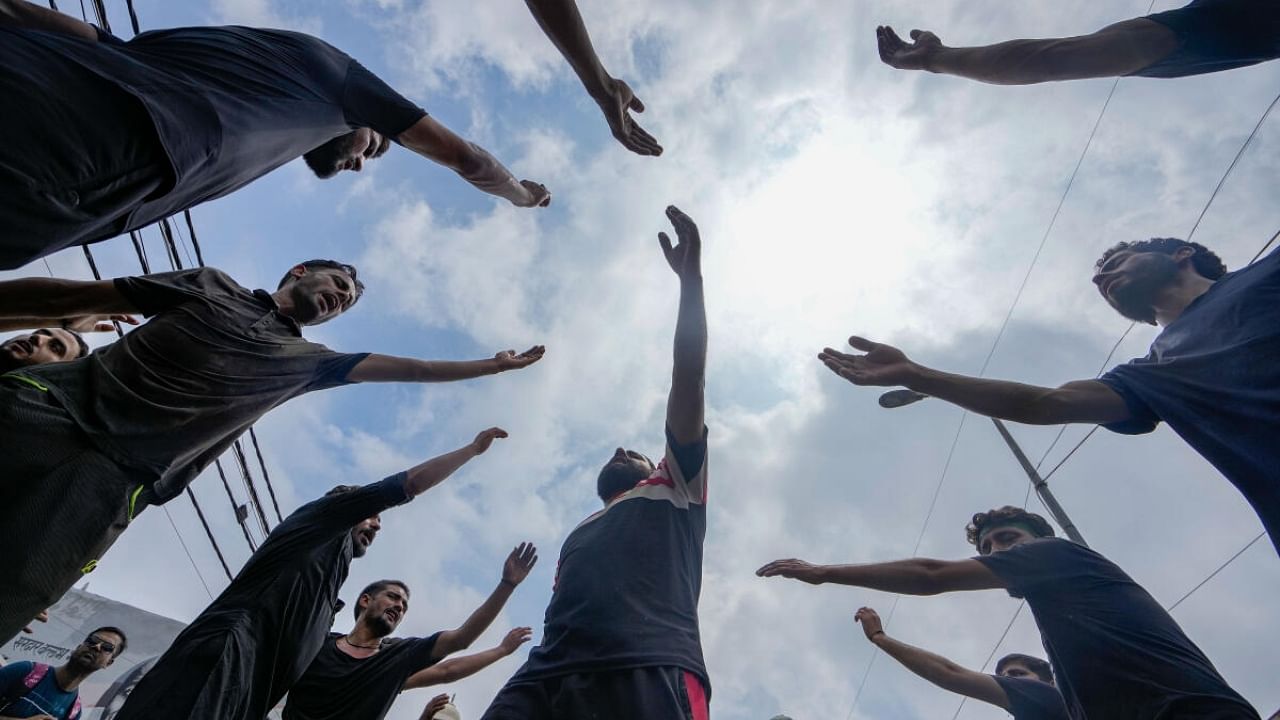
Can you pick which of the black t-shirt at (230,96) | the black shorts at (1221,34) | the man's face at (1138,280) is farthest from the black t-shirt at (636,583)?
the black shorts at (1221,34)

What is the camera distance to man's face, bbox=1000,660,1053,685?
4441mm

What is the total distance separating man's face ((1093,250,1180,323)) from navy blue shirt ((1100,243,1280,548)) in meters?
0.46

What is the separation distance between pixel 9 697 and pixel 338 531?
4.94 m

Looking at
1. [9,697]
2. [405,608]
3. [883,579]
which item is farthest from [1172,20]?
[9,697]

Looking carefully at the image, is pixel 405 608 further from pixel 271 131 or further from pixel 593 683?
pixel 271 131

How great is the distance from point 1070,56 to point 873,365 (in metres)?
1.27

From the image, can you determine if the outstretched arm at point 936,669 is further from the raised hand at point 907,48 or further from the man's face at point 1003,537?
the raised hand at point 907,48

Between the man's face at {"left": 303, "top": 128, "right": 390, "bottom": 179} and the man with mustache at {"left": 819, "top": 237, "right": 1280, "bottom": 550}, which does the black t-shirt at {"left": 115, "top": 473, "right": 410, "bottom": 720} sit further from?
the man with mustache at {"left": 819, "top": 237, "right": 1280, "bottom": 550}

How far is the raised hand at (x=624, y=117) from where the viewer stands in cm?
222

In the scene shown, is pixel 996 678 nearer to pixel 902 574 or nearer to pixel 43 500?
pixel 902 574

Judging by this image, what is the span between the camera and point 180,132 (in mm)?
1484

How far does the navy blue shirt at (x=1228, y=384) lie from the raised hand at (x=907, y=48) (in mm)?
1395

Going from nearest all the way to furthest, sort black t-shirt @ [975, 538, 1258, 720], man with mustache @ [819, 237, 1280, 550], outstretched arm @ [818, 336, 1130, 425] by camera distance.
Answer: man with mustache @ [819, 237, 1280, 550]
outstretched arm @ [818, 336, 1130, 425]
black t-shirt @ [975, 538, 1258, 720]

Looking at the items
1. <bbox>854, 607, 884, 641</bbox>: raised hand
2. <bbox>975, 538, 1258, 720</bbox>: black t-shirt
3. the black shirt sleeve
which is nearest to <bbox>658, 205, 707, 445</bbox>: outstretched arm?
the black shirt sleeve
